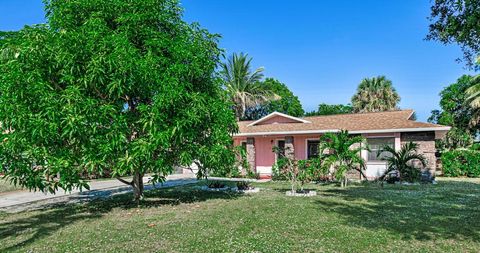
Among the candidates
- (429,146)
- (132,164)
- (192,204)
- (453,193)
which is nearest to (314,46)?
(429,146)

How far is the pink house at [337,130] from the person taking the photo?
16.3m

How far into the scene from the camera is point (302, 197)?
11.8 meters

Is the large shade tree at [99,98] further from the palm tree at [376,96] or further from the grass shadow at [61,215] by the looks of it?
the palm tree at [376,96]

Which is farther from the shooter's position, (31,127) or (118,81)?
(118,81)

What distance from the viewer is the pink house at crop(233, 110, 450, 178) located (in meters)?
16.3

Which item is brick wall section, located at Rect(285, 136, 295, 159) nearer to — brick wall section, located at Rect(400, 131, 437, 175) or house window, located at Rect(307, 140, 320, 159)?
house window, located at Rect(307, 140, 320, 159)

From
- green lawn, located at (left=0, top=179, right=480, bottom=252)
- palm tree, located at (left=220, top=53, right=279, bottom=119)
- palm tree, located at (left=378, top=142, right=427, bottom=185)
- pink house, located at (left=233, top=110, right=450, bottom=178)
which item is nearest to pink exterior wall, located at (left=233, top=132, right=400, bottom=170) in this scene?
pink house, located at (left=233, top=110, right=450, bottom=178)

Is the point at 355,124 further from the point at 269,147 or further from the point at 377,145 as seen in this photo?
the point at 269,147

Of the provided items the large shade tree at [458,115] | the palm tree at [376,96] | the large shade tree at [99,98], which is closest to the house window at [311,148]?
the large shade tree at [99,98]

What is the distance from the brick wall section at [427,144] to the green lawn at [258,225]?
14.2ft

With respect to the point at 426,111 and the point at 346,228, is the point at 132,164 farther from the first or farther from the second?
the point at 426,111

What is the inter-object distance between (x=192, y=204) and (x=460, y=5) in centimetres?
894

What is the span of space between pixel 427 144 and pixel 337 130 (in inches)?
172

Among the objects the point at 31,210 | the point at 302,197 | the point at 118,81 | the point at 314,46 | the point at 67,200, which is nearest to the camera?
the point at 118,81
